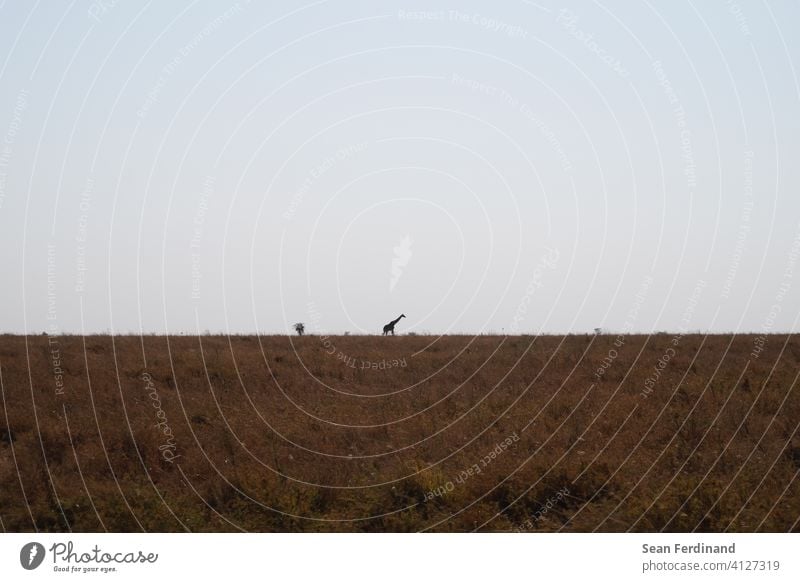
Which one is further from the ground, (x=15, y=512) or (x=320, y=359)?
(x=320, y=359)

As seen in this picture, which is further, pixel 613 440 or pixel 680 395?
pixel 680 395

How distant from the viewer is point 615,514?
43.1ft

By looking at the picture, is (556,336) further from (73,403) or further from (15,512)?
(15,512)

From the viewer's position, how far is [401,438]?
A: 17.0 meters

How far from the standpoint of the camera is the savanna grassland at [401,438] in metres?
13.4

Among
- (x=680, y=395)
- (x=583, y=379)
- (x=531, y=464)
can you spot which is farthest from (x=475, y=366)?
(x=531, y=464)

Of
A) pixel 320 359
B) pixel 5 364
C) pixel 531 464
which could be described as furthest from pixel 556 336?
pixel 5 364

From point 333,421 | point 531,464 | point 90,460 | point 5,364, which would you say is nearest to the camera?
point 531,464

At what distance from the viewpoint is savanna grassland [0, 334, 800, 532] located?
1338cm

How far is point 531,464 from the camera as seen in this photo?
48.8ft

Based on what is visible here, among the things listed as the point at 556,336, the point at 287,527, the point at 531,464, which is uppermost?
the point at 556,336

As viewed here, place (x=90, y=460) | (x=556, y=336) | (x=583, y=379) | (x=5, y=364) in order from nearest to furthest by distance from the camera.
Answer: (x=90, y=460) → (x=583, y=379) → (x=5, y=364) → (x=556, y=336)

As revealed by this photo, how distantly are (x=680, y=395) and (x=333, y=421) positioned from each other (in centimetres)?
779

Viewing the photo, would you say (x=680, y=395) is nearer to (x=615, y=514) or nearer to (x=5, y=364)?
(x=615, y=514)
